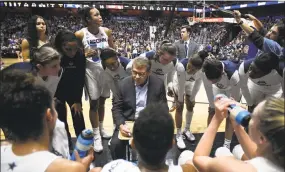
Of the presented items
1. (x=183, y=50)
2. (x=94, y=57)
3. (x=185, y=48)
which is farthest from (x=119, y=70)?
(x=185, y=48)

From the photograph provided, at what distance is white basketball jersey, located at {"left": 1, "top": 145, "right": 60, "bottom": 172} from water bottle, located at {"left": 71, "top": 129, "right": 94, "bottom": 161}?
14 centimetres

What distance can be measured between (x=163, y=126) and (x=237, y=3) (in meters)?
18.9

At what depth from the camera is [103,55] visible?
11.2 feet

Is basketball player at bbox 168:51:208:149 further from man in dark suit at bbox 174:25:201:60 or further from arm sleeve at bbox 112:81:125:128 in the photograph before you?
man in dark suit at bbox 174:25:201:60

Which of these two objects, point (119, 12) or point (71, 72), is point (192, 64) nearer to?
point (71, 72)

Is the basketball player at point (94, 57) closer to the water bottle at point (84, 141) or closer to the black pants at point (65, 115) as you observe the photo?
the black pants at point (65, 115)

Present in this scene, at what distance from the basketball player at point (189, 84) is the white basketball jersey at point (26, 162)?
249cm

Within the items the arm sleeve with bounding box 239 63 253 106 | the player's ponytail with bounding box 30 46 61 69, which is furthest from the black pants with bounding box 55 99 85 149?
the arm sleeve with bounding box 239 63 253 106

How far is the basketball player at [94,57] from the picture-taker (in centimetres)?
346

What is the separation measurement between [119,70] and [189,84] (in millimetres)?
1006

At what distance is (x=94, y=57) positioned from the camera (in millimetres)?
3473

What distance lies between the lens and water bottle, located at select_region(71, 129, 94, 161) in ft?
4.28

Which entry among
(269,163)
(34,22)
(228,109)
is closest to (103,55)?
(34,22)

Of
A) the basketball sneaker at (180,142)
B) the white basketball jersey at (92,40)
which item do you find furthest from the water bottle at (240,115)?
the white basketball jersey at (92,40)
